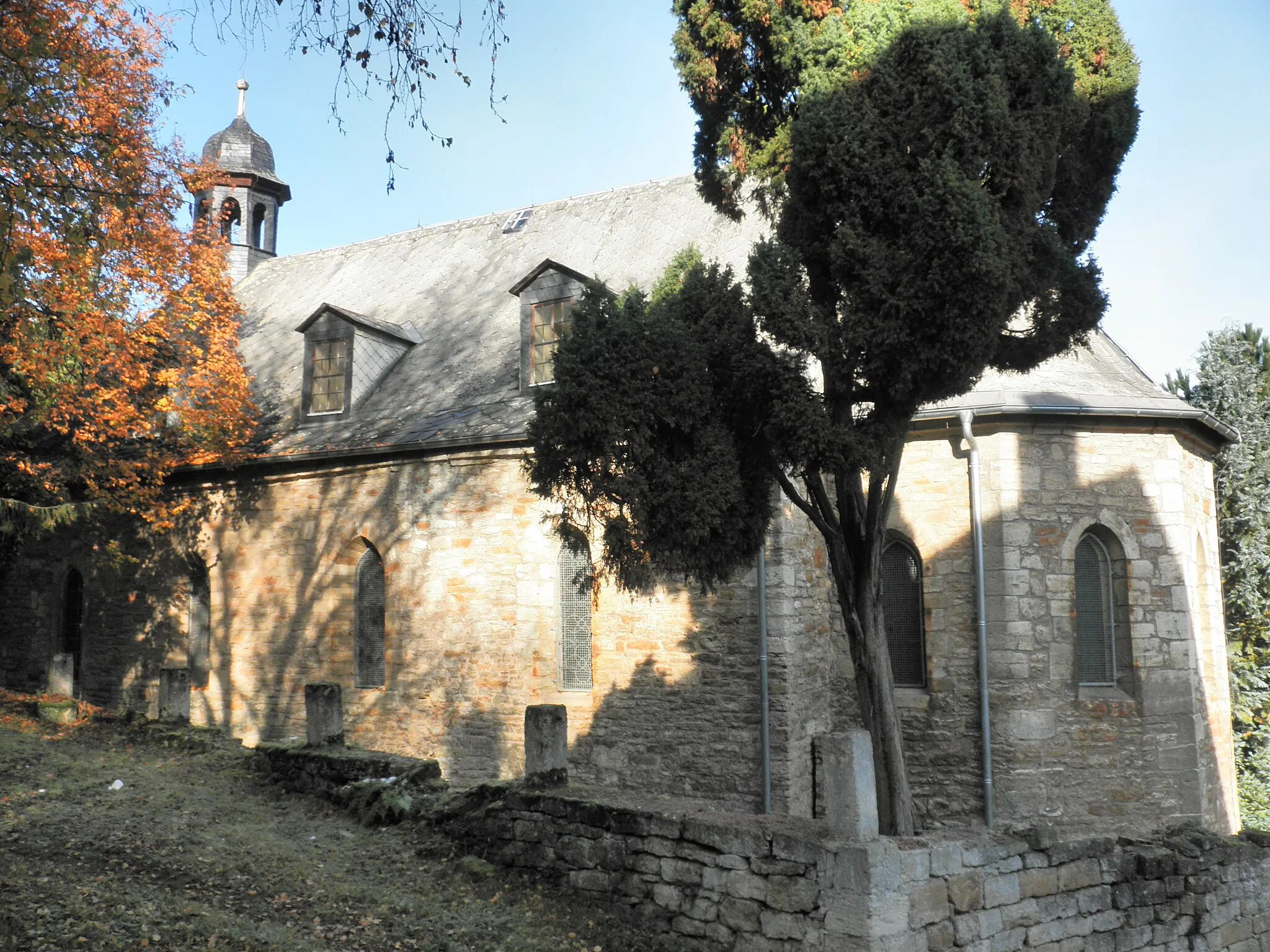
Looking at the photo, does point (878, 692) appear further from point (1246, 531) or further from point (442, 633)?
point (1246, 531)

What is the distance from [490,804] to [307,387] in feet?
29.2

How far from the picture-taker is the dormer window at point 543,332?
45.0 ft

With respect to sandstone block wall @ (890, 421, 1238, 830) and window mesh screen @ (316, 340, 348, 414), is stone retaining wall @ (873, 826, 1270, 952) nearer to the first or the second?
sandstone block wall @ (890, 421, 1238, 830)

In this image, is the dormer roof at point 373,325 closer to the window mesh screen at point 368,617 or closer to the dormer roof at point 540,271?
the dormer roof at point 540,271

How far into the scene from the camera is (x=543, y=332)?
13859 mm

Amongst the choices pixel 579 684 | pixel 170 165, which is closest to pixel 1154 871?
pixel 579 684

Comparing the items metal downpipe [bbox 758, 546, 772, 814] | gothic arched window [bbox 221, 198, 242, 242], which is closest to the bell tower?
gothic arched window [bbox 221, 198, 242, 242]

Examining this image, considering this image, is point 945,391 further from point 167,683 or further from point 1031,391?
point 167,683

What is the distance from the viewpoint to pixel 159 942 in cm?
599

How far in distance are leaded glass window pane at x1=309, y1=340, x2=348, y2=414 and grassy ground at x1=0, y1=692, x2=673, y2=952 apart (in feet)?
21.1

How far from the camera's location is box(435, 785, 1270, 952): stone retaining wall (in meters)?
6.34

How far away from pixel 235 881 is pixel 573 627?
5.82 metres

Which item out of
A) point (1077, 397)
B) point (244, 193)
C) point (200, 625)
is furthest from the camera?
point (244, 193)

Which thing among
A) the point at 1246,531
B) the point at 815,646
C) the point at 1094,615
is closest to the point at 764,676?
the point at 815,646
